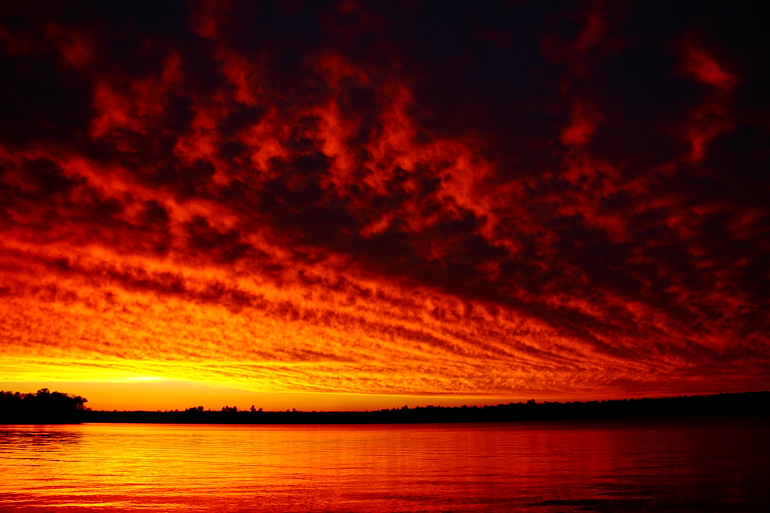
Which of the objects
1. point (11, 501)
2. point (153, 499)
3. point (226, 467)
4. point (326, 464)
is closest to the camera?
point (11, 501)

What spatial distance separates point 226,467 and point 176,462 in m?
7.68

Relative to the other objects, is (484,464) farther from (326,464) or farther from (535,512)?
(535,512)

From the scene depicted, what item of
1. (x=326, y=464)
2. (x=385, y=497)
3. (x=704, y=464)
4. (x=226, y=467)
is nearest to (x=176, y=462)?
(x=226, y=467)

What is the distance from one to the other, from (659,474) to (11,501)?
3577 cm

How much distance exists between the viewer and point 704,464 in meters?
43.9

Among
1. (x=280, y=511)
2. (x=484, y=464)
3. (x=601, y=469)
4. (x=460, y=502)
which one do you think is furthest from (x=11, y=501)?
(x=601, y=469)

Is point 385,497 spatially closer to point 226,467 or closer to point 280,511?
point 280,511

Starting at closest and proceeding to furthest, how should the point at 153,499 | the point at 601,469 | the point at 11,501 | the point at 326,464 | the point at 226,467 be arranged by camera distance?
1. the point at 11,501
2. the point at 153,499
3. the point at 601,469
4. the point at 226,467
5. the point at 326,464

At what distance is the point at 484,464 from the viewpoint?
48.1 m

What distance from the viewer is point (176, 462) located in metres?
52.0

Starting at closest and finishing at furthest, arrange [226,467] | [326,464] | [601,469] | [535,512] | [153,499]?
1. [535,512]
2. [153,499]
3. [601,469]
4. [226,467]
5. [326,464]

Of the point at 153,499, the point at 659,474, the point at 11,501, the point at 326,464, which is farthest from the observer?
the point at 326,464

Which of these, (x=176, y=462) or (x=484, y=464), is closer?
(x=484, y=464)

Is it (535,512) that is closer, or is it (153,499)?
(535,512)
